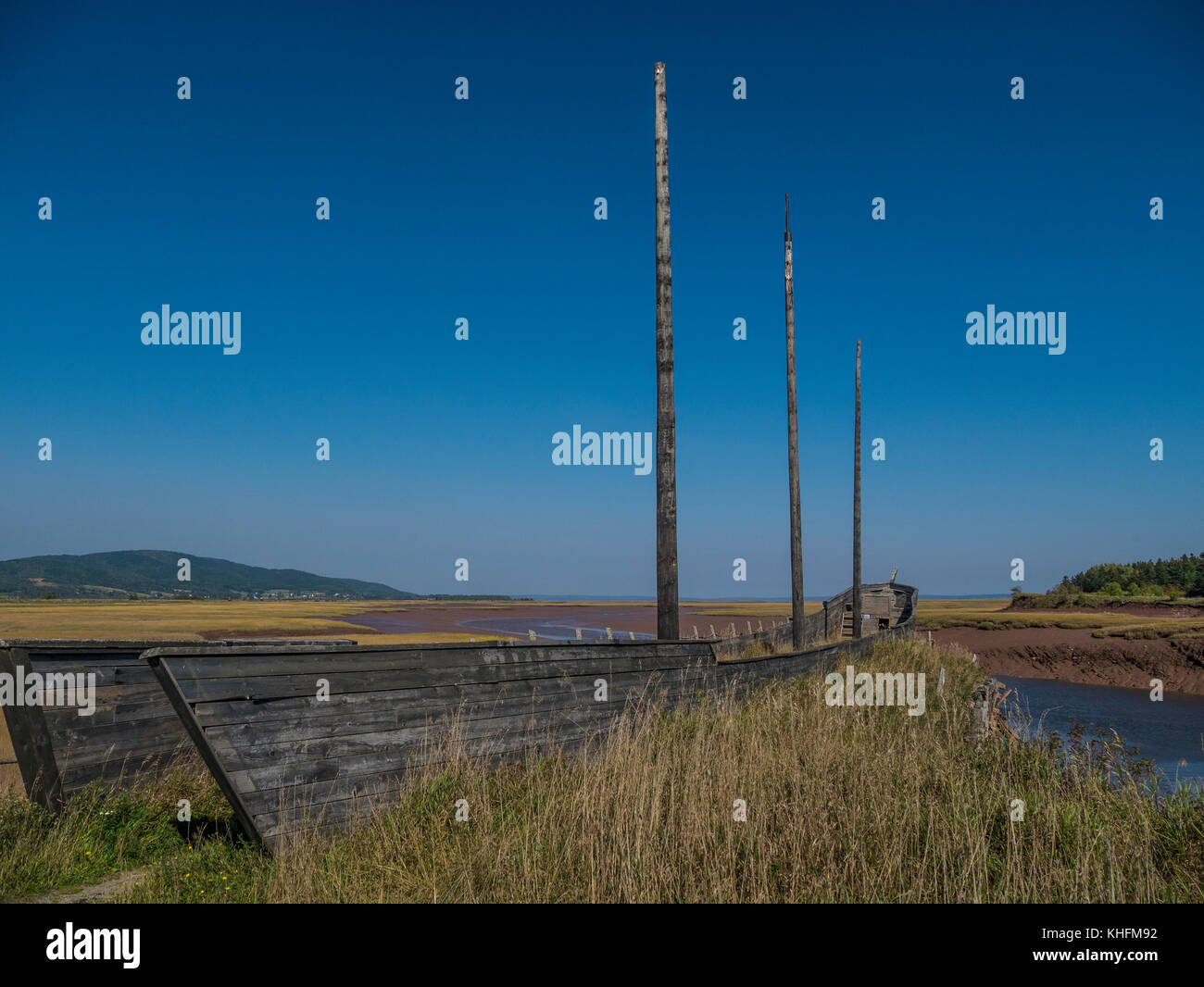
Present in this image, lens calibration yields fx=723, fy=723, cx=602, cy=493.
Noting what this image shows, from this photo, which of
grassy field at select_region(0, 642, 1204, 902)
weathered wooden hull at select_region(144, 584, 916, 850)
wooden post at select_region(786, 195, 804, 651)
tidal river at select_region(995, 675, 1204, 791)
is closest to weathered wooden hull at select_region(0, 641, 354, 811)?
grassy field at select_region(0, 642, 1204, 902)

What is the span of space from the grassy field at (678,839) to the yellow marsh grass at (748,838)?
0.07 feet

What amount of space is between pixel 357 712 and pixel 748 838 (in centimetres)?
347

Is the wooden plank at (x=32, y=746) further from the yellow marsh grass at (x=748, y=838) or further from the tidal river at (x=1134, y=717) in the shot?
the tidal river at (x=1134, y=717)

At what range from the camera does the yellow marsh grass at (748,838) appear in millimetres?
4816

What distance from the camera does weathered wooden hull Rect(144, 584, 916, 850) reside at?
18.2ft

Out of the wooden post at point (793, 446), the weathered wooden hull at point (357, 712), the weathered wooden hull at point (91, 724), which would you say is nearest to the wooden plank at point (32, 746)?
the weathered wooden hull at point (91, 724)

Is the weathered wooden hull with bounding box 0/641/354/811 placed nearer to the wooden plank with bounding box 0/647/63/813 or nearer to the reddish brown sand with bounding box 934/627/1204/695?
the wooden plank with bounding box 0/647/63/813

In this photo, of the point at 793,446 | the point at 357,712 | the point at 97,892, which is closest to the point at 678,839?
the point at 357,712

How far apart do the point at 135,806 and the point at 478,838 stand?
417cm

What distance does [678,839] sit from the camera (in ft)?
17.8

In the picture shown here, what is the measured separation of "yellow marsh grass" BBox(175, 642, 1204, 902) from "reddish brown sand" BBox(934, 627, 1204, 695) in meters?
24.4

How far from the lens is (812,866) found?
506 cm
